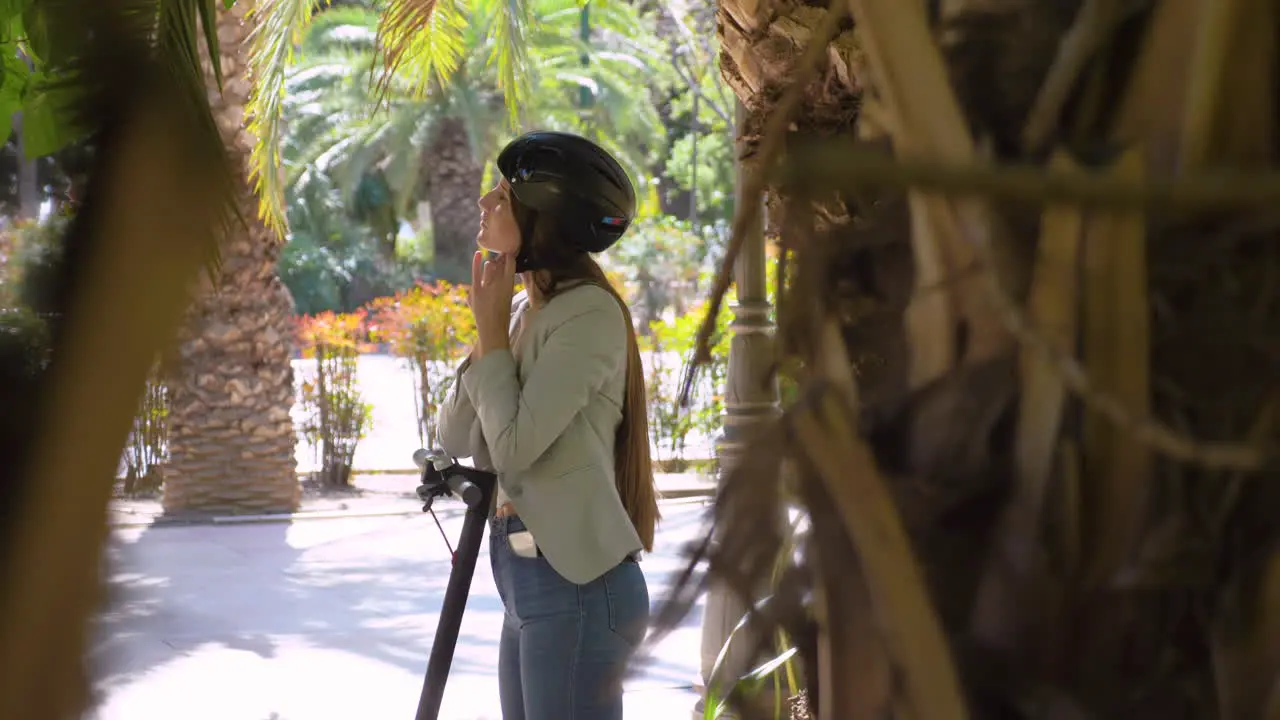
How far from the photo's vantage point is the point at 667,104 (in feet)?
101

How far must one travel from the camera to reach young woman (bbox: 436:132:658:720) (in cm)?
278

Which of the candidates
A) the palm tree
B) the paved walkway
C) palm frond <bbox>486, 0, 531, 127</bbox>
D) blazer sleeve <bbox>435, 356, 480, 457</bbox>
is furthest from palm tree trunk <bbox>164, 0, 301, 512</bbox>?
the palm tree

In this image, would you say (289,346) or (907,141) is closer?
(907,141)

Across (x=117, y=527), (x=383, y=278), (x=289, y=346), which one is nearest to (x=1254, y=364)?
(x=117, y=527)

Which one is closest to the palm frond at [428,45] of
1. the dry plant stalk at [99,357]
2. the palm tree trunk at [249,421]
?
the palm tree trunk at [249,421]

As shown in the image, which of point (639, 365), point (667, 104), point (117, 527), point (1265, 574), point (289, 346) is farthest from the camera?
point (667, 104)

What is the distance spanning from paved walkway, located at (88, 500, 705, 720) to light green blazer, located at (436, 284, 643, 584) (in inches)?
45.8

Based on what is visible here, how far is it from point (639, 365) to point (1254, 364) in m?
2.72

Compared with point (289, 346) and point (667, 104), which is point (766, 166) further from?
point (667, 104)

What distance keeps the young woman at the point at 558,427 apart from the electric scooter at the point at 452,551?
0.17ft

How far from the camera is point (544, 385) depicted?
2.84 m

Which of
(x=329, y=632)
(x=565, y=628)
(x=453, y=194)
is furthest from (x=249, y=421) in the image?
(x=453, y=194)

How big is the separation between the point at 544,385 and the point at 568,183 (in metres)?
0.47

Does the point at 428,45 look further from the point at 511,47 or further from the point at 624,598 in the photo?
the point at 624,598
